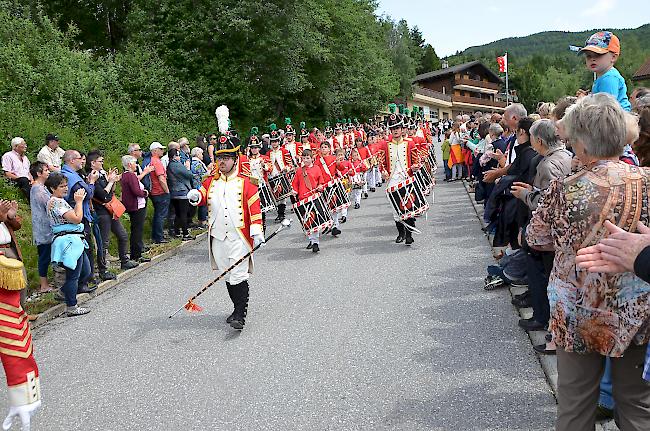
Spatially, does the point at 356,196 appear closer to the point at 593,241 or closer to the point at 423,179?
the point at 423,179

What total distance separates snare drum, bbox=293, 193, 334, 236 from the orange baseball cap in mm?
6120

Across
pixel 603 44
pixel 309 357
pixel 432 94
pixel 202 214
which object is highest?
pixel 432 94

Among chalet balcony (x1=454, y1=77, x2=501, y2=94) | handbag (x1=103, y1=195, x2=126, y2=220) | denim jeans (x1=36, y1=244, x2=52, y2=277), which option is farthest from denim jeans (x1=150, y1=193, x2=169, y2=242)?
chalet balcony (x1=454, y1=77, x2=501, y2=94)

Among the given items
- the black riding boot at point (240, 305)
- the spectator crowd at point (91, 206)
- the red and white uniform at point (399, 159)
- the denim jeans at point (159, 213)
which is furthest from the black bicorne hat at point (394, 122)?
the black riding boot at point (240, 305)

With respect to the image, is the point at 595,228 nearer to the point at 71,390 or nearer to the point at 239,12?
the point at 71,390

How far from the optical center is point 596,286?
2719 mm

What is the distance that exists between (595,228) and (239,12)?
75.3 ft

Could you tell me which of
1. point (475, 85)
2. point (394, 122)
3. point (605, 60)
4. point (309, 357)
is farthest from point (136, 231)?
point (475, 85)

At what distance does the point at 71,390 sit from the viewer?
5.14 m

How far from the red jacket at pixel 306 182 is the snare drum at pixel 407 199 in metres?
1.40

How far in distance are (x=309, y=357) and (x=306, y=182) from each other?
5.89 m

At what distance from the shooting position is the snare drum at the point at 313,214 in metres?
10.5

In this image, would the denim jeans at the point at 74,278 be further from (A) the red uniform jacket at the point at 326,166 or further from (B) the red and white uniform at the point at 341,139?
(B) the red and white uniform at the point at 341,139

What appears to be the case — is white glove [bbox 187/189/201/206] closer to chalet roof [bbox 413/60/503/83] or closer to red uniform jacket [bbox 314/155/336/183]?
red uniform jacket [bbox 314/155/336/183]
